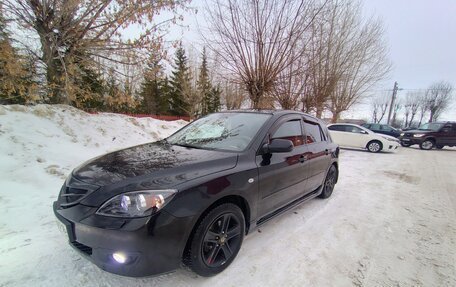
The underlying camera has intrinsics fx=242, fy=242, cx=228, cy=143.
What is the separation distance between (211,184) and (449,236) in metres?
3.73

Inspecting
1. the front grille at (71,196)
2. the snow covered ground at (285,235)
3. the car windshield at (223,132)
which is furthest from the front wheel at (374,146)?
the front grille at (71,196)

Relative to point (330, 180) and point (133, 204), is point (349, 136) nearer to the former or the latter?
point (330, 180)

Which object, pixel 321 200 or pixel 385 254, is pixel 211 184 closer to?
pixel 385 254

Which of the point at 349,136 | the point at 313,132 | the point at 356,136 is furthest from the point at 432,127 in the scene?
the point at 313,132

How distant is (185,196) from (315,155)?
271cm

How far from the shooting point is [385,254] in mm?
2938

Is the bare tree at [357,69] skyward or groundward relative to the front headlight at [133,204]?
skyward

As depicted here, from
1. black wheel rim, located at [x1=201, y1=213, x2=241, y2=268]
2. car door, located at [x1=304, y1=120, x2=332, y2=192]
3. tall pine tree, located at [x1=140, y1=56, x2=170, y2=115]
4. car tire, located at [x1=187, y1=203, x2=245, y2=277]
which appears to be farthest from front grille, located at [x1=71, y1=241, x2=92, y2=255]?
tall pine tree, located at [x1=140, y1=56, x2=170, y2=115]

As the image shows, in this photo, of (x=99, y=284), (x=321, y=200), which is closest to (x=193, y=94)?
(x=321, y=200)

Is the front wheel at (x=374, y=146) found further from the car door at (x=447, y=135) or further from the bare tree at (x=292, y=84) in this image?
the car door at (x=447, y=135)

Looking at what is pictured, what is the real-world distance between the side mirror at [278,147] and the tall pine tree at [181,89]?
2874 centimetres

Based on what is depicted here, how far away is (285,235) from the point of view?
3.26 metres

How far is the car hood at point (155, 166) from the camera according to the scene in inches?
81.6

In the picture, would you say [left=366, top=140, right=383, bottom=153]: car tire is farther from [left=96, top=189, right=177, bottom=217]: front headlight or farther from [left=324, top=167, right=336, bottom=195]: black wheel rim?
[left=96, top=189, right=177, bottom=217]: front headlight
